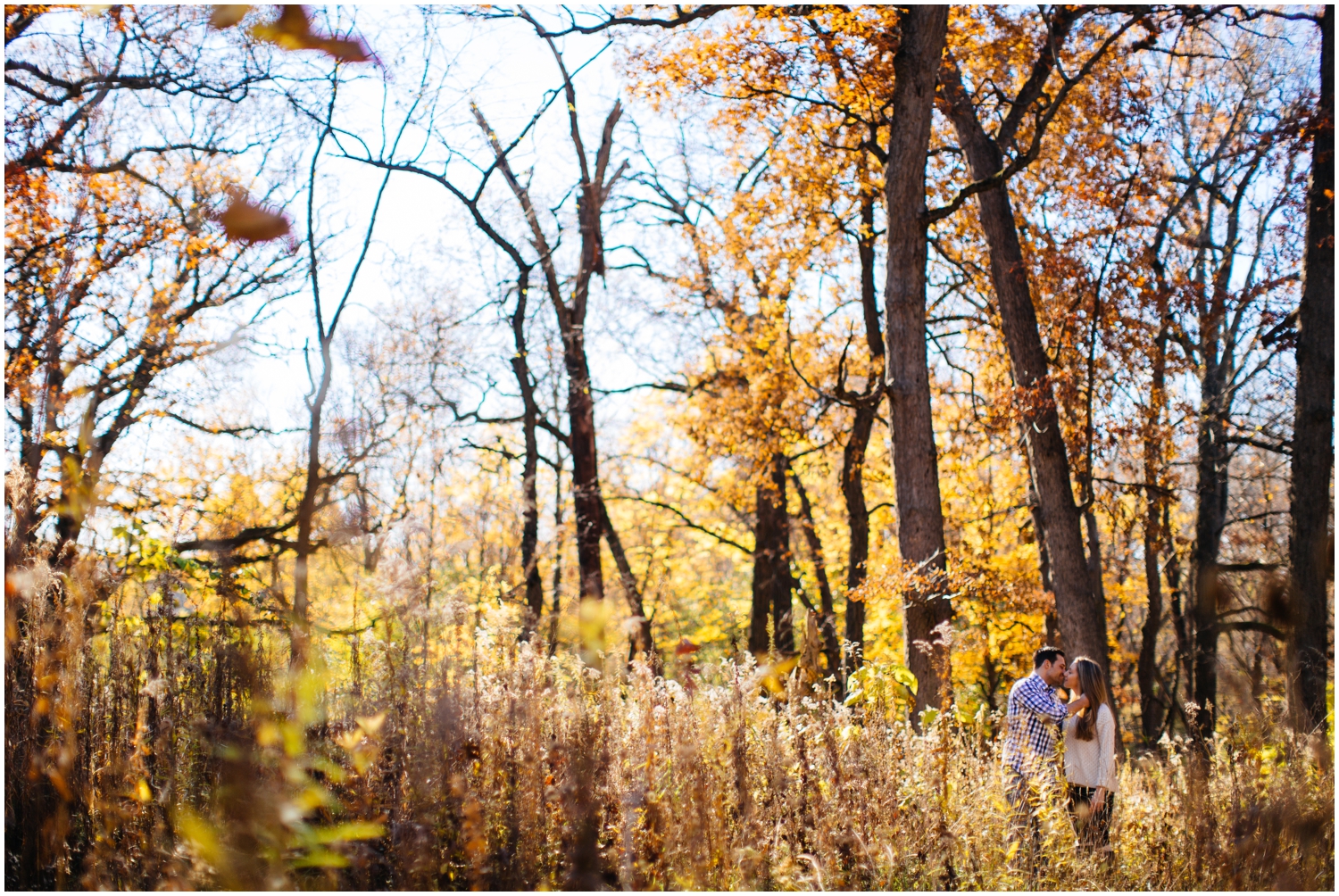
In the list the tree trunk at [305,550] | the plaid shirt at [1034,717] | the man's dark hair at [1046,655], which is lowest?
the plaid shirt at [1034,717]

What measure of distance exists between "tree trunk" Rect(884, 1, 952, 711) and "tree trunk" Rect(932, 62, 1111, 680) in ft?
3.69

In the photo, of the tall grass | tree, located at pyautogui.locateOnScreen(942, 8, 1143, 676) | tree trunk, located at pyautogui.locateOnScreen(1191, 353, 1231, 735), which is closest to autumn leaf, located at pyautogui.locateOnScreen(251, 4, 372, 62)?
the tall grass

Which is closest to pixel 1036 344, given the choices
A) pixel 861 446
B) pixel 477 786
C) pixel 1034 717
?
pixel 861 446

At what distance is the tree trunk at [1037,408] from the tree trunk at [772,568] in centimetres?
574

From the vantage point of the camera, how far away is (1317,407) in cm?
819

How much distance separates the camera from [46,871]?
11.8ft

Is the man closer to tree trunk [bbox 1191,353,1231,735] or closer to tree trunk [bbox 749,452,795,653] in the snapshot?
tree trunk [bbox 1191,353,1231,735]

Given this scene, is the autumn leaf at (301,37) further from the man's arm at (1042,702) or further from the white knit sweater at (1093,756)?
the white knit sweater at (1093,756)

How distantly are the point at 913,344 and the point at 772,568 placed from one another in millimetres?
7791

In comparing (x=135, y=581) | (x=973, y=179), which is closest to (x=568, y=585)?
(x=973, y=179)

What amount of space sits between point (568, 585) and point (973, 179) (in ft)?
49.7

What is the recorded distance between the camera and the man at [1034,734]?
3.98m

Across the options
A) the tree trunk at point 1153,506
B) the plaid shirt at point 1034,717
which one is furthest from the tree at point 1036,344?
the plaid shirt at point 1034,717

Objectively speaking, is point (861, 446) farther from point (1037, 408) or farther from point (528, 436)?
point (528, 436)
